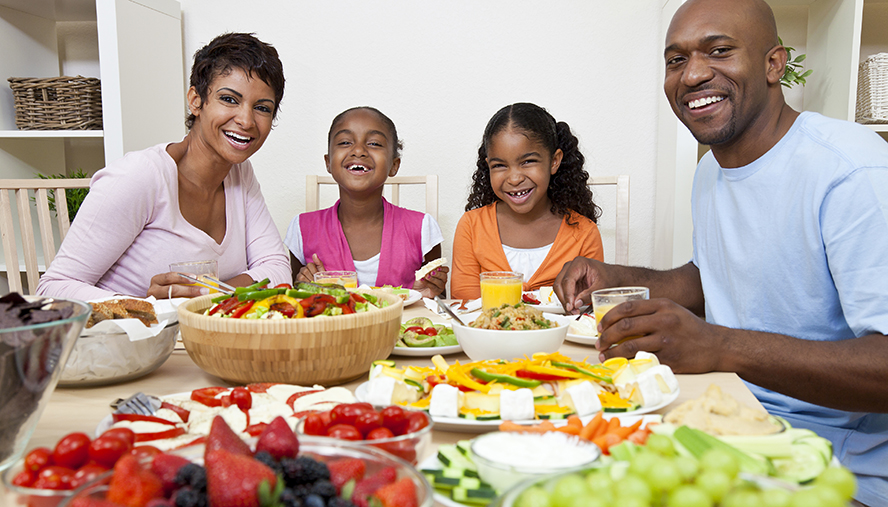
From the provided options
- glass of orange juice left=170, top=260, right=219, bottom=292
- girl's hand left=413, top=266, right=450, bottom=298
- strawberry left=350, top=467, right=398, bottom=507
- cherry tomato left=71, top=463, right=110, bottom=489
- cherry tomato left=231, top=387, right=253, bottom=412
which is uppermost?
glass of orange juice left=170, top=260, right=219, bottom=292

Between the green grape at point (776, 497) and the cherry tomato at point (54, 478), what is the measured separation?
544mm

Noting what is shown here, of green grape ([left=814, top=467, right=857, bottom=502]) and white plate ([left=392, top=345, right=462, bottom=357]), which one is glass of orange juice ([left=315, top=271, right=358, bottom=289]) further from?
green grape ([left=814, top=467, right=857, bottom=502])

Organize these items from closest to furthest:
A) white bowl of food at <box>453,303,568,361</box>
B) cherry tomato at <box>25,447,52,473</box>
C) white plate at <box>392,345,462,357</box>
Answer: cherry tomato at <box>25,447,52,473</box>, white bowl of food at <box>453,303,568,361</box>, white plate at <box>392,345,462,357</box>

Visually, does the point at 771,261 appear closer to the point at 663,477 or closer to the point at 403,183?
the point at 663,477

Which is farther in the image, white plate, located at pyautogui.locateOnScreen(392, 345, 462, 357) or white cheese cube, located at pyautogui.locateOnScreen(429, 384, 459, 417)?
white plate, located at pyautogui.locateOnScreen(392, 345, 462, 357)

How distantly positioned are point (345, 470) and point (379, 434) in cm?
10

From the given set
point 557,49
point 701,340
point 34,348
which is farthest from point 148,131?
point 701,340

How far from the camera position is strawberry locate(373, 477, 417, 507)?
0.43m

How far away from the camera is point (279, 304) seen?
0.96 meters

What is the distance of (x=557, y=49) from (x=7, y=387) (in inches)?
114

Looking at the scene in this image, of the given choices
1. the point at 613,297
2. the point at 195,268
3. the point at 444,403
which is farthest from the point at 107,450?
the point at 195,268

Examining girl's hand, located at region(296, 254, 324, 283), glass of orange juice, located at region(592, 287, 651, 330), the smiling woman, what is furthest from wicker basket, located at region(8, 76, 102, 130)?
glass of orange juice, located at region(592, 287, 651, 330)

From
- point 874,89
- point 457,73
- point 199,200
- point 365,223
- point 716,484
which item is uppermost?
point 457,73

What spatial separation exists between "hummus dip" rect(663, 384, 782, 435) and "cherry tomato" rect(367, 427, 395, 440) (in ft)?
1.03
